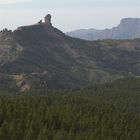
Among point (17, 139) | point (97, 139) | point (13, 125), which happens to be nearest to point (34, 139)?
point (17, 139)

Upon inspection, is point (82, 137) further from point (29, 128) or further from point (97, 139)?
point (29, 128)

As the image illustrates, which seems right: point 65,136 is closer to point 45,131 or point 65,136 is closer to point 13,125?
point 45,131

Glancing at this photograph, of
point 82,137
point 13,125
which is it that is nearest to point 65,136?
point 82,137

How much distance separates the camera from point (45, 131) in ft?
638

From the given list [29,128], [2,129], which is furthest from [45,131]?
[2,129]

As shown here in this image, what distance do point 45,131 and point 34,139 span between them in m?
13.0

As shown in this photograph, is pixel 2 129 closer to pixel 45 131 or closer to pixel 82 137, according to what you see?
pixel 45 131

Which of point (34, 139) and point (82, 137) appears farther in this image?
point (82, 137)

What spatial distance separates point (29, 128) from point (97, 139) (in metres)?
30.3

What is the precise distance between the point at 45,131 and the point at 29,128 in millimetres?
8587

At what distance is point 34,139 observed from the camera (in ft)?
598

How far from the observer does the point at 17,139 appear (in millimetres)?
182500

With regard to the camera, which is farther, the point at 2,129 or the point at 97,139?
the point at 97,139

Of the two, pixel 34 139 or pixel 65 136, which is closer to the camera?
pixel 34 139
